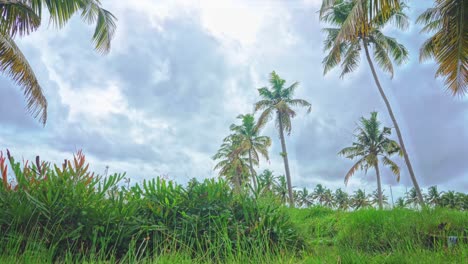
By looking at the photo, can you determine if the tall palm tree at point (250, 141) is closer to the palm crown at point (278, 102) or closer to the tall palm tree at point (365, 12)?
the palm crown at point (278, 102)

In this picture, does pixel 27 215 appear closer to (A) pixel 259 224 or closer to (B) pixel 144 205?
(B) pixel 144 205

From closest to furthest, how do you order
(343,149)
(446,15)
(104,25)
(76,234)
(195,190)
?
(76,234), (195,190), (446,15), (104,25), (343,149)

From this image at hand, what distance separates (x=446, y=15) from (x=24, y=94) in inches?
433

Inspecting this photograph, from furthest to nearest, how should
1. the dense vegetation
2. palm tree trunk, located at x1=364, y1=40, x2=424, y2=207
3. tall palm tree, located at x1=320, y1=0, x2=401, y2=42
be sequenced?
palm tree trunk, located at x1=364, y1=40, x2=424, y2=207 → tall palm tree, located at x1=320, y1=0, x2=401, y2=42 → the dense vegetation

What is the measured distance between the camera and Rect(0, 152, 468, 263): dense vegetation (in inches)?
155

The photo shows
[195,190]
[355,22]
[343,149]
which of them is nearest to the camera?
[195,190]

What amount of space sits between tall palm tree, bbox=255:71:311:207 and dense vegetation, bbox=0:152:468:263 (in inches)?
847

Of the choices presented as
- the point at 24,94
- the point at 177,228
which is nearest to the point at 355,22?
the point at 177,228

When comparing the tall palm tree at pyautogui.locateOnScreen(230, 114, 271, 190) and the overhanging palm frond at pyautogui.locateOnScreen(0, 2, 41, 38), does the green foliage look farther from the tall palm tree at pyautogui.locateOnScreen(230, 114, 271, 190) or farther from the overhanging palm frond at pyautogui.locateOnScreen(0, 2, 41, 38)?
the tall palm tree at pyautogui.locateOnScreen(230, 114, 271, 190)

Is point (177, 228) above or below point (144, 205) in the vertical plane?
below

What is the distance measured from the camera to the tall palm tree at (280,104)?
27.2 m

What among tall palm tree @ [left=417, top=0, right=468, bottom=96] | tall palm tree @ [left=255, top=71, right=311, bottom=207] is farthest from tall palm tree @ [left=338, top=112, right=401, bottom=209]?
tall palm tree @ [left=417, top=0, right=468, bottom=96]

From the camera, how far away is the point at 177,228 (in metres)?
4.72

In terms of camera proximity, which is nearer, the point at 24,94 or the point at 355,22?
the point at 355,22
